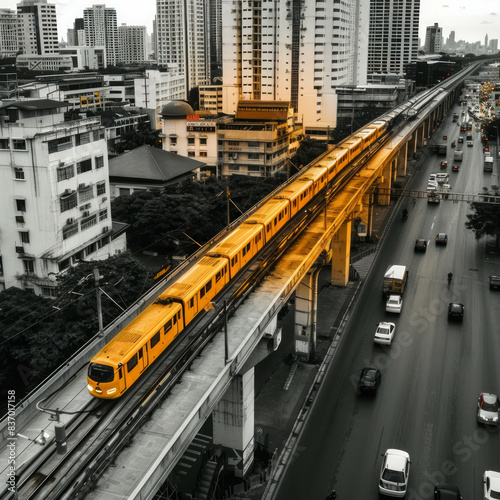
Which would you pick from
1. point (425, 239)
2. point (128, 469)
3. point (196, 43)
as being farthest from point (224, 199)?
point (196, 43)

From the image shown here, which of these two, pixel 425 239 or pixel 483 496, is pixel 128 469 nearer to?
pixel 483 496

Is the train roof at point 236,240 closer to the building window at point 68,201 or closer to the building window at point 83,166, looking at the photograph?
the building window at point 68,201

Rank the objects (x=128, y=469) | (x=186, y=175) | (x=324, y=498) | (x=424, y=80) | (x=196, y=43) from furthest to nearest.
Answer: (x=424, y=80) → (x=196, y=43) → (x=186, y=175) → (x=324, y=498) → (x=128, y=469)

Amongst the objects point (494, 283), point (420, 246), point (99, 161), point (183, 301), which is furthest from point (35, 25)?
point (183, 301)

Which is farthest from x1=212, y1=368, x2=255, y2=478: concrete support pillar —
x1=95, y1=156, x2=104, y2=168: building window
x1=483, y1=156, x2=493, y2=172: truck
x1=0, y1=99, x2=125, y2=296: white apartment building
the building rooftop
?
x1=483, y1=156, x2=493, y2=172: truck

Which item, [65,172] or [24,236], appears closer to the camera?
[24,236]

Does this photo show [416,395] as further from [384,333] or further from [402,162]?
[402,162]
